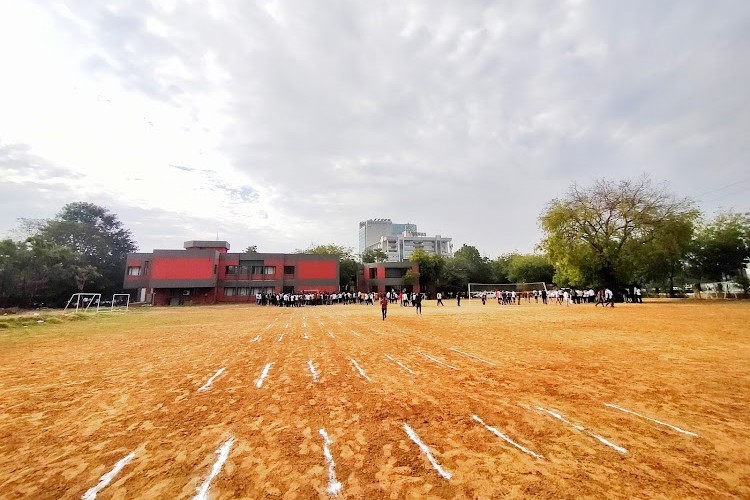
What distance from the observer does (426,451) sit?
181 inches

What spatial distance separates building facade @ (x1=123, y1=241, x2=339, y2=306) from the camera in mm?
54031

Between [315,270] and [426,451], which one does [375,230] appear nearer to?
[315,270]

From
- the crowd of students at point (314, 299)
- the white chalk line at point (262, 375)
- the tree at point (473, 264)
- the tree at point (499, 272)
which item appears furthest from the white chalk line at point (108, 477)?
the tree at point (499, 272)

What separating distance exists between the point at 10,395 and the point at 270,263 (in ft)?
174

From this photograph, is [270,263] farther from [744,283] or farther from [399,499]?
[744,283]

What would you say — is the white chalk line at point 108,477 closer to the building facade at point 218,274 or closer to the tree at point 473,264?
the building facade at point 218,274

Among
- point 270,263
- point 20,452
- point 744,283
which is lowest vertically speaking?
point 20,452

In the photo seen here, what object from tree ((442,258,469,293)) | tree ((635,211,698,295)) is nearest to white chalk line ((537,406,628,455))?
tree ((635,211,698,295))

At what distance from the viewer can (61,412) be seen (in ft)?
21.1

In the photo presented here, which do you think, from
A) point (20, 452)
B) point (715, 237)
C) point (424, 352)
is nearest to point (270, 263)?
point (424, 352)

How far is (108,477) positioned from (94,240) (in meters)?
73.6

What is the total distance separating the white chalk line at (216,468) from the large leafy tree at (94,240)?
197 feet

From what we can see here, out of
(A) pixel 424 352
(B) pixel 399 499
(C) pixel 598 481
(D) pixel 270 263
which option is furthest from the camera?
(D) pixel 270 263

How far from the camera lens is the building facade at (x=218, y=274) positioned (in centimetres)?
5403
